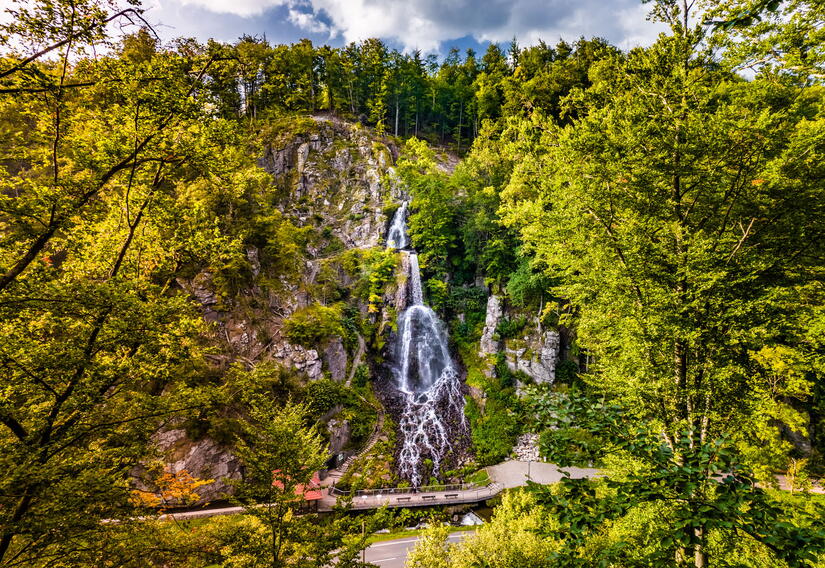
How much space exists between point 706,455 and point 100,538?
8.06 meters

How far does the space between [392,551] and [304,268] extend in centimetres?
1798

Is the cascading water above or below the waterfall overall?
below

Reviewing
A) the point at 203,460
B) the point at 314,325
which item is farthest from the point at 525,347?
the point at 203,460

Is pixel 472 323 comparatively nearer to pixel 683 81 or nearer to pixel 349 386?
pixel 349 386

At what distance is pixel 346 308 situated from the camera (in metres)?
24.0

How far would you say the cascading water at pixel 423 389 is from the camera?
19.0 metres

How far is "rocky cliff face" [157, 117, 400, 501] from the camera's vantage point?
15.3m

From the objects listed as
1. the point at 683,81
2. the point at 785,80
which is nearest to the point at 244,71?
the point at 683,81

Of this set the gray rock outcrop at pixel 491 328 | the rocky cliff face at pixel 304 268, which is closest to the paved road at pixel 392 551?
the rocky cliff face at pixel 304 268

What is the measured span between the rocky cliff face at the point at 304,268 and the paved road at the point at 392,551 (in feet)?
18.4

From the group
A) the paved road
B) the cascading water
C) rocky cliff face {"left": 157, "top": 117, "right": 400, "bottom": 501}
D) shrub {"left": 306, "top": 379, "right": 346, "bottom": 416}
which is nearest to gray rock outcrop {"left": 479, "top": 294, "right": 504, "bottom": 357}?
the cascading water

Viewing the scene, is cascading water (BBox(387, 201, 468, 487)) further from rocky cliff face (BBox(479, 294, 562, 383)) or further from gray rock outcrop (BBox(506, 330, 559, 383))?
gray rock outcrop (BBox(506, 330, 559, 383))

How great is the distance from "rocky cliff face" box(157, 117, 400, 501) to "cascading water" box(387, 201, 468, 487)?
2680 millimetres

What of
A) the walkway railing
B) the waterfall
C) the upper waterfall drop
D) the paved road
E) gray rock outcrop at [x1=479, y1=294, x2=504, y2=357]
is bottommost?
the paved road
